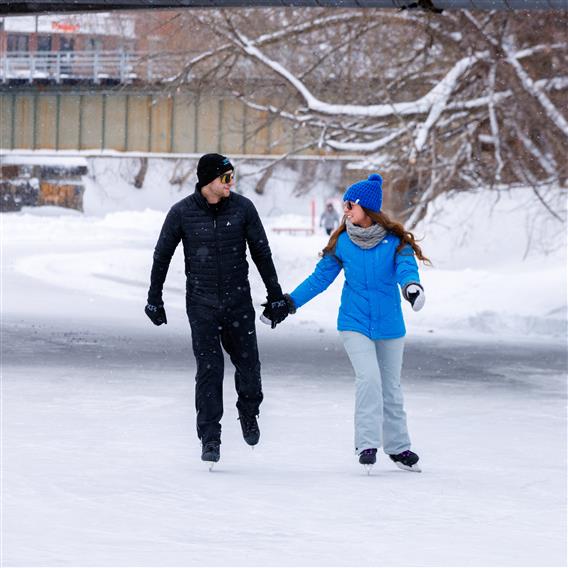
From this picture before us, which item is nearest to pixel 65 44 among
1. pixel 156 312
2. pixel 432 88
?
pixel 432 88

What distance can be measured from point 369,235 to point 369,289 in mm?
276

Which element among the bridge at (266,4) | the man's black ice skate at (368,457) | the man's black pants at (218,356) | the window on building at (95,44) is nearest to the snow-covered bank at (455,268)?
the bridge at (266,4)

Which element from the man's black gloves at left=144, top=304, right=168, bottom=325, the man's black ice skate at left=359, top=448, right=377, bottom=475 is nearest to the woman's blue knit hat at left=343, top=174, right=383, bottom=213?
the man's black gloves at left=144, top=304, right=168, bottom=325

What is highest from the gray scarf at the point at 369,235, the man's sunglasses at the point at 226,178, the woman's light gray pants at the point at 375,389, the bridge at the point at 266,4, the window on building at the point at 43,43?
the bridge at the point at 266,4

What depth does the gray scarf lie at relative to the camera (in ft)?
24.6

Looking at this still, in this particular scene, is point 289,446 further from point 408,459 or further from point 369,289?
point 369,289

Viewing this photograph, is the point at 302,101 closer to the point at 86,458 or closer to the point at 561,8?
the point at 561,8

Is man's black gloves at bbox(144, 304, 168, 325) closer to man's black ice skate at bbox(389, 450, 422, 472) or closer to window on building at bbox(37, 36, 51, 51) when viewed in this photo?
man's black ice skate at bbox(389, 450, 422, 472)

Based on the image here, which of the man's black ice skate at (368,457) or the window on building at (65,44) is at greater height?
the window on building at (65,44)

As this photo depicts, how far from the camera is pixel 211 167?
734cm

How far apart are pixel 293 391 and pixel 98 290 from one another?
40.1 feet

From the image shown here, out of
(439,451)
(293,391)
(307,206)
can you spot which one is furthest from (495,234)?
(307,206)

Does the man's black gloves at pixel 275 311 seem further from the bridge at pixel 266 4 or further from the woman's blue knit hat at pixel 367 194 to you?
the bridge at pixel 266 4

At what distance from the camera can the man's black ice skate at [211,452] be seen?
7.60 meters
